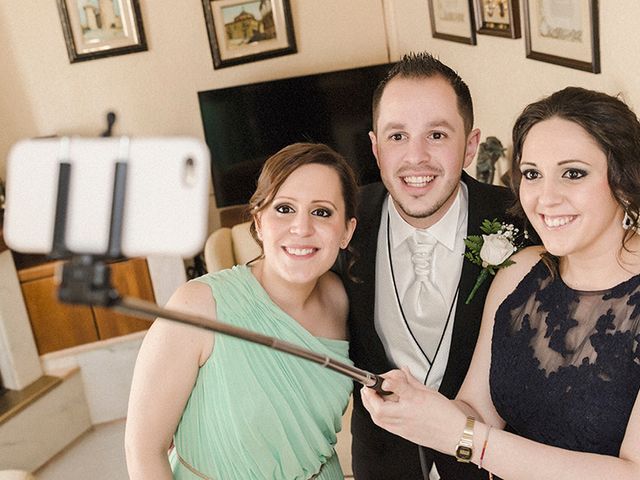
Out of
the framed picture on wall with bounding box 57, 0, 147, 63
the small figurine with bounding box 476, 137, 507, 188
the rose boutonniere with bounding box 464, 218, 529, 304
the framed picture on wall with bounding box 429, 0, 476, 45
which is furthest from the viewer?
the framed picture on wall with bounding box 57, 0, 147, 63

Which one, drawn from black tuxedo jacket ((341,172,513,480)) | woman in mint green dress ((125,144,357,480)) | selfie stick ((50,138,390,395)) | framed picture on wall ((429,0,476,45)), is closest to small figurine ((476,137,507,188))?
Result: framed picture on wall ((429,0,476,45))

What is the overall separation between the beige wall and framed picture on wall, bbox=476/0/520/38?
813 millimetres

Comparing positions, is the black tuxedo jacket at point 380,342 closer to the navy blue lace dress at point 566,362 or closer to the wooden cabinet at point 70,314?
the navy blue lace dress at point 566,362

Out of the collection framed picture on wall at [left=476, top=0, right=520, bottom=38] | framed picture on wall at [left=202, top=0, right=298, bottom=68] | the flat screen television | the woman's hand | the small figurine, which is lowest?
the woman's hand

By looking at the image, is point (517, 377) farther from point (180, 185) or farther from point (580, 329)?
point (180, 185)

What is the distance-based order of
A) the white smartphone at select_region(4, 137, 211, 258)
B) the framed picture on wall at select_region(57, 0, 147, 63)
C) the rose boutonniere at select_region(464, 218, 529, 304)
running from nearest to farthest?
the white smartphone at select_region(4, 137, 211, 258), the rose boutonniere at select_region(464, 218, 529, 304), the framed picture on wall at select_region(57, 0, 147, 63)

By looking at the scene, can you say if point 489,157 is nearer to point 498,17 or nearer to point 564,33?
point 498,17

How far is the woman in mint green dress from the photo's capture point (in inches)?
59.5

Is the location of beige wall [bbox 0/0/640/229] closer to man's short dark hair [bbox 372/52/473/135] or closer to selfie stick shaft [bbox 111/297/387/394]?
man's short dark hair [bbox 372/52/473/135]

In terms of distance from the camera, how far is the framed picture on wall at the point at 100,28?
15.0 feet

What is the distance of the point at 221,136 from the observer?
4699mm

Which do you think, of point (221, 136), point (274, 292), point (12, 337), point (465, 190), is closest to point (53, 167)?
point (274, 292)

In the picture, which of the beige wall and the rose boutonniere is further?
the beige wall

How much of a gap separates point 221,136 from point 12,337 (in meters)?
1.75
